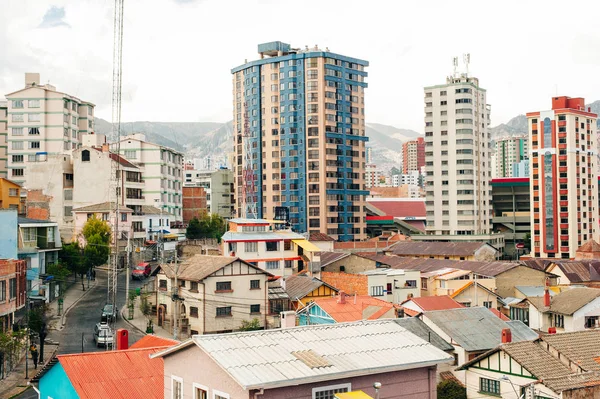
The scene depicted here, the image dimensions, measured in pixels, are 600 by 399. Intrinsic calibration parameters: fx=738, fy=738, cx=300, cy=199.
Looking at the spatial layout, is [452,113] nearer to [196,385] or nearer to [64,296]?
[64,296]

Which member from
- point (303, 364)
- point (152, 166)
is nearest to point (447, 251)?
point (152, 166)

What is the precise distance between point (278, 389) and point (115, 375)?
9.82 meters

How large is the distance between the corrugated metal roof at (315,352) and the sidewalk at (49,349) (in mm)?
22122

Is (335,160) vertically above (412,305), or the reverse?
(335,160)

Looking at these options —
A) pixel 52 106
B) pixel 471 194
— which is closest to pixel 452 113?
pixel 471 194

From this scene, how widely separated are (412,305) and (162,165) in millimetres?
60994

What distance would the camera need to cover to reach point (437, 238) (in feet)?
475

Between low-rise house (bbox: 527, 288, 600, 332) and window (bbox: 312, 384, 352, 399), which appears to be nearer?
window (bbox: 312, 384, 352, 399)

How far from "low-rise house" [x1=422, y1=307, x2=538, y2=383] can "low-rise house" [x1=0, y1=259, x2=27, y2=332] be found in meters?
26.2

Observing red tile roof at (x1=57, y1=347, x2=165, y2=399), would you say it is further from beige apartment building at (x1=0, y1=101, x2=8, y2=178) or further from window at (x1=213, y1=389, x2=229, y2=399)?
beige apartment building at (x1=0, y1=101, x2=8, y2=178)

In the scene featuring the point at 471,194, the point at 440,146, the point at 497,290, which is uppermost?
the point at 440,146

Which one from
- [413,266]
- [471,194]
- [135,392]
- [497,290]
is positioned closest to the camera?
[135,392]

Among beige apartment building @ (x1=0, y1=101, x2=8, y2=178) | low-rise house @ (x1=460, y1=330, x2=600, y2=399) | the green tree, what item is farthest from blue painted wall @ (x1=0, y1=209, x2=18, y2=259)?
beige apartment building @ (x1=0, y1=101, x2=8, y2=178)

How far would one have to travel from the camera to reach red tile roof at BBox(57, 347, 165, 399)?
26609 millimetres
